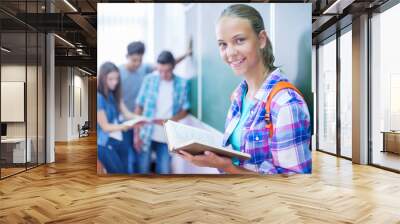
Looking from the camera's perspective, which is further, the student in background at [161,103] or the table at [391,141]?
the table at [391,141]

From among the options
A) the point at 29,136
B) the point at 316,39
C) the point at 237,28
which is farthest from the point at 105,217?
the point at 316,39

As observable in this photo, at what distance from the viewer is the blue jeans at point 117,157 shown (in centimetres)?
666

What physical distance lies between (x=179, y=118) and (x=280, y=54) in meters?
2.00

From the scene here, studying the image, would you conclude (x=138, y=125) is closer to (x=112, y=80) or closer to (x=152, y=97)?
(x=152, y=97)

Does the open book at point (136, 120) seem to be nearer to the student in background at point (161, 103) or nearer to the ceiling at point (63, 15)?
the student in background at point (161, 103)

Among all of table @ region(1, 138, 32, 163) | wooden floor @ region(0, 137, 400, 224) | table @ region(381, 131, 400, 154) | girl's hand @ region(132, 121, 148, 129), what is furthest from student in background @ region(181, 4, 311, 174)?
table @ region(1, 138, 32, 163)

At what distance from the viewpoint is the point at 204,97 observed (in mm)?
6609

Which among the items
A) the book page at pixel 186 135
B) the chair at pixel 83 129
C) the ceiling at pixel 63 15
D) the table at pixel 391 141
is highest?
the ceiling at pixel 63 15

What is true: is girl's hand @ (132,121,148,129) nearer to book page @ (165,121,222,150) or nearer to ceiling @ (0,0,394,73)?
book page @ (165,121,222,150)

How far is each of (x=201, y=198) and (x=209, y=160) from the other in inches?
58.2

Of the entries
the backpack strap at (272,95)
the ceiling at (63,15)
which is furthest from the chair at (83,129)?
the backpack strap at (272,95)

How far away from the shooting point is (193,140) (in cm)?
623

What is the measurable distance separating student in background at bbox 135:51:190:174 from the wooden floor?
0.53 metres

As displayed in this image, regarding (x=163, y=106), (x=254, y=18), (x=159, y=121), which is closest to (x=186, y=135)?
(x=159, y=121)
